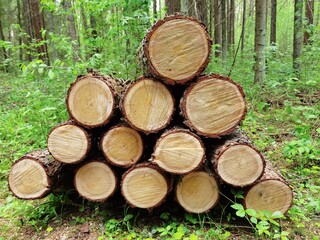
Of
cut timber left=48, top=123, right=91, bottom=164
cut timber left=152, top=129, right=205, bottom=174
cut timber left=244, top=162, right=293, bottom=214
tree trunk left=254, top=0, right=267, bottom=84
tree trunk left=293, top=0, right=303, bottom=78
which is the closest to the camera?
cut timber left=152, top=129, right=205, bottom=174

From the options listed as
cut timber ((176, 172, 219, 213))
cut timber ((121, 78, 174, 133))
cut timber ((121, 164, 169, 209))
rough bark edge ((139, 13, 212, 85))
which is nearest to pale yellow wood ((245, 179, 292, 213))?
cut timber ((176, 172, 219, 213))

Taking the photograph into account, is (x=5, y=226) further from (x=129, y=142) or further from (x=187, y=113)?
(x=187, y=113)

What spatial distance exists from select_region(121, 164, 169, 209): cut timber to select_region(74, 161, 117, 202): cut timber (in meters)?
0.20

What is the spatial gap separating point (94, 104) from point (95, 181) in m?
0.78

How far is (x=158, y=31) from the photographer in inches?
94.5

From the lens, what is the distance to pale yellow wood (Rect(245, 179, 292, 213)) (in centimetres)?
248

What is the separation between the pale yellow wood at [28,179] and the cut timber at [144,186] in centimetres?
81

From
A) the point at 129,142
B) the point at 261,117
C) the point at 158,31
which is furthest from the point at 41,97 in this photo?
the point at 261,117

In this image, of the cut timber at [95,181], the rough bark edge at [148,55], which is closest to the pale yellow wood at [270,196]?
the rough bark edge at [148,55]

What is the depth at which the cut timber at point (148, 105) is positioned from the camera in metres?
2.51

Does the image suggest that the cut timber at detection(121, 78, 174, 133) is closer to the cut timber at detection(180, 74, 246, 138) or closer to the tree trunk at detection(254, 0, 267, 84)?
the cut timber at detection(180, 74, 246, 138)

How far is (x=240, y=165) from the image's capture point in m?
2.38

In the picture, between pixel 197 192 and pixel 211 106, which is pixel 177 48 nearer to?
pixel 211 106

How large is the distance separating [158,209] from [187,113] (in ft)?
3.49
